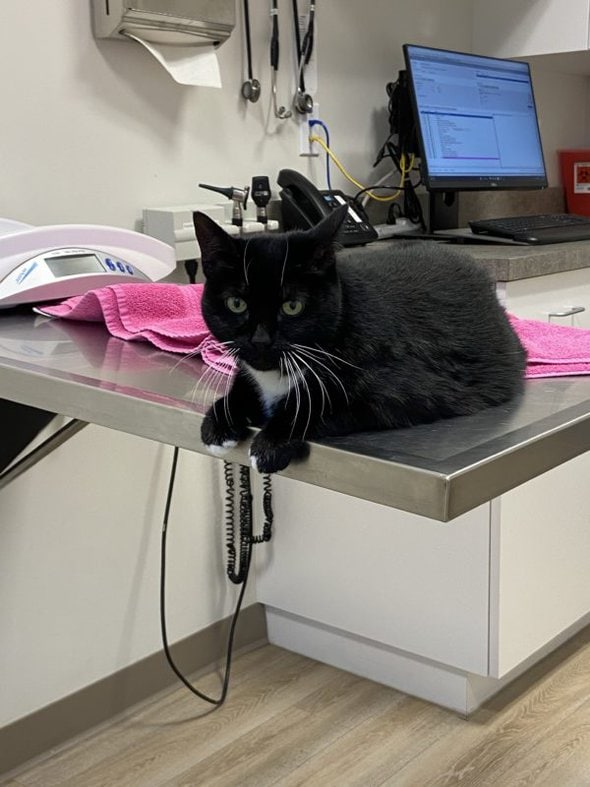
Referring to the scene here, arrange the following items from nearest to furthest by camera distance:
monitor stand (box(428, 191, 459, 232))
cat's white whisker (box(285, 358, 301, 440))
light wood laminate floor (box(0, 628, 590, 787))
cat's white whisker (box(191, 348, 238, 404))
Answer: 1. cat's white whisker (box(285, 358, 301, 440))
2. cat's white whisker (box(191, 348, 238, 404))
3. light wood laminate floor (box(0, 628, 590, 787))
4. monitor stand (box(428, 191, 459, 232))

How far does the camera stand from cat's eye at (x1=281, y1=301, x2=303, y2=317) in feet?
2.67

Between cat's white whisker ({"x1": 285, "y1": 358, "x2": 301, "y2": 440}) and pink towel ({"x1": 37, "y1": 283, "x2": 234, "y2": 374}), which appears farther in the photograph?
pink towel ({"x1": 37, "y1": 283, "x2": 234, "y2": 374})

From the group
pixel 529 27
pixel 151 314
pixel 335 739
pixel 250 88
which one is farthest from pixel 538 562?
pixel 529 27

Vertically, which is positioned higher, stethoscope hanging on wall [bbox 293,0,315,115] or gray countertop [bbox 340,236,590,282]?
stethoscope hanging on wall [bbox 293,0,315,115]

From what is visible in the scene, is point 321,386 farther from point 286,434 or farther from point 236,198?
point 236,198

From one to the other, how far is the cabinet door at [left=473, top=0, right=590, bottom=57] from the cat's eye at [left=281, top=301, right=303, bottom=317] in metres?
2.02

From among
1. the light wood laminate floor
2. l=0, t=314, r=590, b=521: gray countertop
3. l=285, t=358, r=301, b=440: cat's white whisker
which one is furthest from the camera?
the light wood laminate floor

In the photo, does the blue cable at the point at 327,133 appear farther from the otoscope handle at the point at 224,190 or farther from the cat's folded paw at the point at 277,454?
the cat's folded paw at the point at 277,454

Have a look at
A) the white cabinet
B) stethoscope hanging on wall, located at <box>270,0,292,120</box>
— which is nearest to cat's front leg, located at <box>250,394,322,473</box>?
the white cabinet

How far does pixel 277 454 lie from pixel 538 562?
1287mm

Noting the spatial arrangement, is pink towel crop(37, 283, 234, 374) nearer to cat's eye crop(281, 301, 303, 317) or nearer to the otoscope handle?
cat's eye crop(281, 301, 303, 317)

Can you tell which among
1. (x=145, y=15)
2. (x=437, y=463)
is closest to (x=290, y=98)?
(x=145, y=15)

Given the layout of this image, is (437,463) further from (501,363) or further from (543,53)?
(543,53)

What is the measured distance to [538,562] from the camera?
189cm
